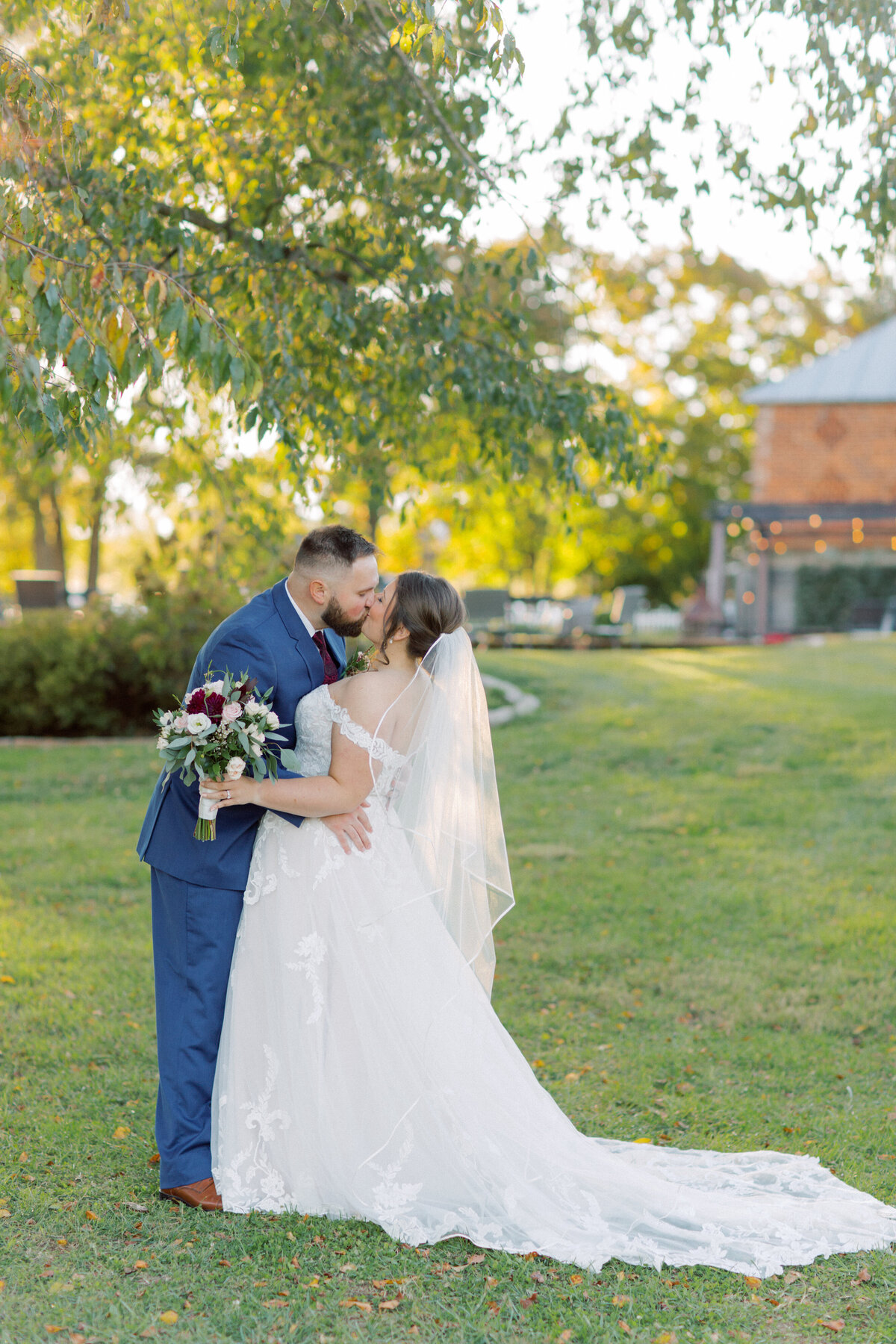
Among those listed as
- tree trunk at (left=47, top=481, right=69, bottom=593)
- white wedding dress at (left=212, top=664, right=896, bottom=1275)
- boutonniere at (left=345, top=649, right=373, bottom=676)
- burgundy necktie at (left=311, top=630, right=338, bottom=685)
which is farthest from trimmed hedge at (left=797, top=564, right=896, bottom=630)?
white wedding dress at (left=212, top=664, right=896, bottom=1275)

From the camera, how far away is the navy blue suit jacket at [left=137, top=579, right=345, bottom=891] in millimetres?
4180

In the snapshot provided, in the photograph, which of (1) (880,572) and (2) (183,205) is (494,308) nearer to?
(2) (183,205)

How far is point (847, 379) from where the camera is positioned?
1240 inches

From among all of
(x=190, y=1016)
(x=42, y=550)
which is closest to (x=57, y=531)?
(x=42, y=550)

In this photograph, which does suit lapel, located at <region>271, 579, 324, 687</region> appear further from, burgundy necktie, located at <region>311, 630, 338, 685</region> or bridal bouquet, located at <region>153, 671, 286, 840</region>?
bridal bouquet, located at <region>153, 671, 286, 840</region>

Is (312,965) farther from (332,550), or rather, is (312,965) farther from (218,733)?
(332,550)

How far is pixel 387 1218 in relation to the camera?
157 inches

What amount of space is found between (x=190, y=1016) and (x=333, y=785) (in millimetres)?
985

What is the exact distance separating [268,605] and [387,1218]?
215 centimetres

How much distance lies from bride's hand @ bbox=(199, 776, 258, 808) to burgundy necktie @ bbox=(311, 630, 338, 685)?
57 cm

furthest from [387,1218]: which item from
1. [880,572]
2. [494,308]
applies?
[880,572]

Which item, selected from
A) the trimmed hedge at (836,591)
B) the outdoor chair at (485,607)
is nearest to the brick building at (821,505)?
the trimmed hedge at (836,591)

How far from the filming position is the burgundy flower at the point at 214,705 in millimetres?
3883

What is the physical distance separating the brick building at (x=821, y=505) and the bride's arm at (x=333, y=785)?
24.5m
